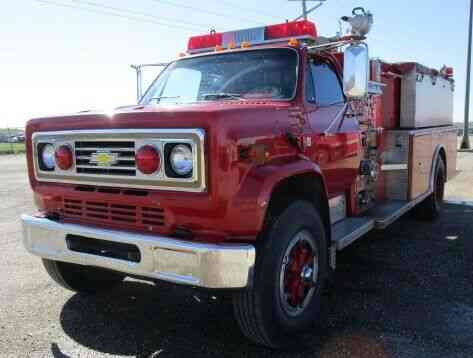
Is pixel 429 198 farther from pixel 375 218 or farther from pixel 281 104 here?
pixel 281 104

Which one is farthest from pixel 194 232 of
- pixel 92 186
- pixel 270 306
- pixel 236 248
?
pixel 92 186

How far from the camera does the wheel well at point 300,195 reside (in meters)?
3.12

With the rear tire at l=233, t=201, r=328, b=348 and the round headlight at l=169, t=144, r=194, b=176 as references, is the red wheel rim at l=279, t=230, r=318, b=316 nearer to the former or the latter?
the rear tire at l=233, t=201, r=328, b=348

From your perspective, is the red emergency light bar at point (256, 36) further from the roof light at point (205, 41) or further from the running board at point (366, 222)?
the running board at point (366, 222)

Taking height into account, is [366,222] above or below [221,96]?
below

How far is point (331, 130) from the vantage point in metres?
4.03

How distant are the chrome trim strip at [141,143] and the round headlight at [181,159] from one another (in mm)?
45

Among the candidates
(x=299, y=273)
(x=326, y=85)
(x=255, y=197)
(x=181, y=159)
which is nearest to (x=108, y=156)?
(x=181, y=159)

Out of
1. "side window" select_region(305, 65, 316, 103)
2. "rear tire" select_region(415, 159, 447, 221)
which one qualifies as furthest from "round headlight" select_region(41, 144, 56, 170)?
"rear tire" select_region(415, 159, 447, 221)

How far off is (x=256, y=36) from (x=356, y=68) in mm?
1307

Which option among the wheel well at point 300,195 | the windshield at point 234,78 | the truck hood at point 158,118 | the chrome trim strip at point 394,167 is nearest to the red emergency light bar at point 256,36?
the windshield at point 234,78

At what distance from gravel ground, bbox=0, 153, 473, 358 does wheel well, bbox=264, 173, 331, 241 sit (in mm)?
740

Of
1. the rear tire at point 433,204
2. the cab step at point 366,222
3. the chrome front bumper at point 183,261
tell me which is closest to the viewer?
the chrome front bumper at point 183,261

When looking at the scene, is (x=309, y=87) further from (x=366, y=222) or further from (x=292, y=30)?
(x=366, y=222)
